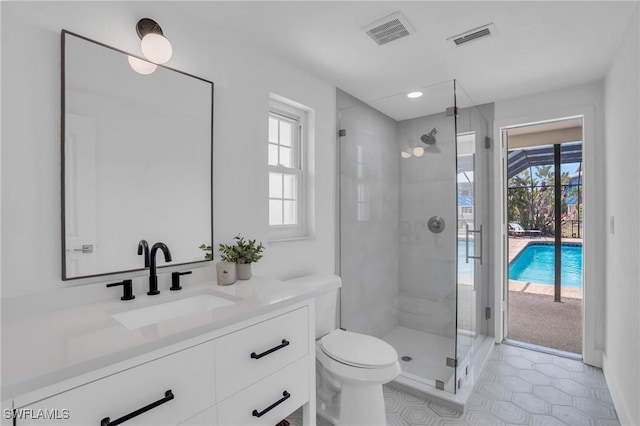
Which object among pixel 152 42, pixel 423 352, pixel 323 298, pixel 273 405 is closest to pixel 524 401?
pixel 423 352

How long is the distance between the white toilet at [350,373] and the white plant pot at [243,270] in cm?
47

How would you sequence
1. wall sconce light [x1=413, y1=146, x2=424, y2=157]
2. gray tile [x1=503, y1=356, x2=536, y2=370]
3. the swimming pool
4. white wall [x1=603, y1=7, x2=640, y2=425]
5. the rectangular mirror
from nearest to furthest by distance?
the rectangular mirror, white wall [x1=603, y1=7, x2=640, y2=425], wall sconce light [x1=413, y1=146, x2=424, y2=157], gray tile [x1=503, y1=356, x2=536, y2=370], the swimming pool

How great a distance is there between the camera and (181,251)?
160 centimetres

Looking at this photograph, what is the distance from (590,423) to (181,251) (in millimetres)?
2630

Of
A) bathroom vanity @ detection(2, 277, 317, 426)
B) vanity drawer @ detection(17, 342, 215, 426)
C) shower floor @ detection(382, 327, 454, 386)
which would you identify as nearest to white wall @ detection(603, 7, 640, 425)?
shower floor @ detection(382, 327, 454, 386)

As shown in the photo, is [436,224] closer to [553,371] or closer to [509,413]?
[509,413]

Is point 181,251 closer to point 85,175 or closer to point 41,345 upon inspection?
point 85,175

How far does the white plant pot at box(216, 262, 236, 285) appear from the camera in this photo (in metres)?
1.59

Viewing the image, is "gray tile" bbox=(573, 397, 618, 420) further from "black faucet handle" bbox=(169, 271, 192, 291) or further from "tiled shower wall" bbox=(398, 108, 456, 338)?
"black faucet handle" bbox=(169, 271, 192, 291)

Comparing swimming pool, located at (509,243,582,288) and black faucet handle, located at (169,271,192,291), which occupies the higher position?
black faucet handle, located at (169,271,192,291)

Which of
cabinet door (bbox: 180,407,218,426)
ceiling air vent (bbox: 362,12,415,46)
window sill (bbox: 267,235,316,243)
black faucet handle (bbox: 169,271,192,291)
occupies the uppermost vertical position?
ceiling air vent (bbox: 362,12,415,46)

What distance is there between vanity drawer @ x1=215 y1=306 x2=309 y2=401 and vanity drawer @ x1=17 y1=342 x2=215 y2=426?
0.16 ft

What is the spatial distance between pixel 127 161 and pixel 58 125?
0.88 feet

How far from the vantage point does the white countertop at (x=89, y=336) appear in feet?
2.47
